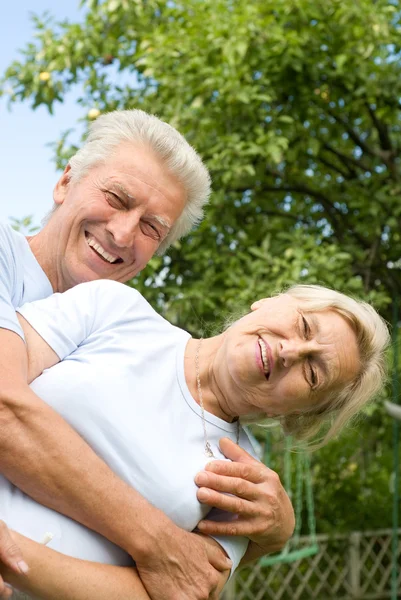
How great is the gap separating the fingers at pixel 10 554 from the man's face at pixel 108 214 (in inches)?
33.0

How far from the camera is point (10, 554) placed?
4.65 ft

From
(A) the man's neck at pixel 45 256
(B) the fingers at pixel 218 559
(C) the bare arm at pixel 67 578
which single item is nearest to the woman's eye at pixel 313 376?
(B) the fingers at pixel 218 559

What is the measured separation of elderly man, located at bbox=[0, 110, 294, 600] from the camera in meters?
1.54

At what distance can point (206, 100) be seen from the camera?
4859 millimetres

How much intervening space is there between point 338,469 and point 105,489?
5391 mm

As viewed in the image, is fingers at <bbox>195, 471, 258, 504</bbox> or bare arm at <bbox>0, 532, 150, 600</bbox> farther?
fingers at <bbox>195, 471, 258, 504</bbox>

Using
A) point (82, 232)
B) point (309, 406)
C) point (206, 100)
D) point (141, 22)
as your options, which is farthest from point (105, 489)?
point (141, 22)

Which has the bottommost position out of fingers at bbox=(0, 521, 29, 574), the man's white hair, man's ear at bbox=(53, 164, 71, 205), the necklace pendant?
the necklace pendant

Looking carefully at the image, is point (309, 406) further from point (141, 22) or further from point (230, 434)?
point (141, 22)

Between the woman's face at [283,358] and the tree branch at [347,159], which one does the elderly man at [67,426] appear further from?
the tree branch at [347,159]

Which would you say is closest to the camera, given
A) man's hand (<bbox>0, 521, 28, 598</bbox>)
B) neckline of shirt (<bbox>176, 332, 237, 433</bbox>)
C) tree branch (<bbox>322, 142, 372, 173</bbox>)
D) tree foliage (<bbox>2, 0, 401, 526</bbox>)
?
man's hand (<bbox>0, 521, 28, 598</bbox>)

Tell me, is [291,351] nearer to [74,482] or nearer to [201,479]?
[201,479]

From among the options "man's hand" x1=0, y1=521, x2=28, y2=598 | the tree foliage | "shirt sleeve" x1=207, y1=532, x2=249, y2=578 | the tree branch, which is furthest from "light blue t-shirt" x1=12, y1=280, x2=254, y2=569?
the tree branch

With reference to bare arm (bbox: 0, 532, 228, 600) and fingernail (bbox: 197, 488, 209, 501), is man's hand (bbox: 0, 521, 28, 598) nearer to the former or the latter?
bare arm (bbox: 0, 532, 228, 600)
